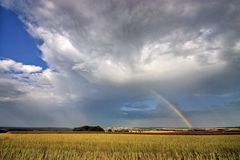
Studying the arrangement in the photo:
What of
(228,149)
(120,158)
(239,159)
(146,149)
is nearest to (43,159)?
(120,158)

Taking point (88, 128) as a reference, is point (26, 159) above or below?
below

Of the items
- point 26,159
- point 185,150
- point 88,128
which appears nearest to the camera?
point 26,159

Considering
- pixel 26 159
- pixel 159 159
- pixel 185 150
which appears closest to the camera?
pixel 26 159

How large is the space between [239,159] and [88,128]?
84201 millimetres

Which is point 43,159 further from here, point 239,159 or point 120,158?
point 239,159

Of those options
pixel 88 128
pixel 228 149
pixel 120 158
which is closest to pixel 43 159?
pixel 120 158

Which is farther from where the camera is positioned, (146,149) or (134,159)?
(146,149)

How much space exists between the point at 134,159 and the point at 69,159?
3842mm

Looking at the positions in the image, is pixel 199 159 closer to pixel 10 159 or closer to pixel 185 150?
pixel 185 150

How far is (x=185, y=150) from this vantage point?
1961 centimetres

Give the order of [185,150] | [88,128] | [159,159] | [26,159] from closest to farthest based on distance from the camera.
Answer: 1. [26,159]
2. [159,159]
3. [185,150]
4. [88,128]

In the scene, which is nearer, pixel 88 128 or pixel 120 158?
pixel 120 158

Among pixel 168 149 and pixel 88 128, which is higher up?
pixel 88 128

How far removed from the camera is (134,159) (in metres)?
14.9
